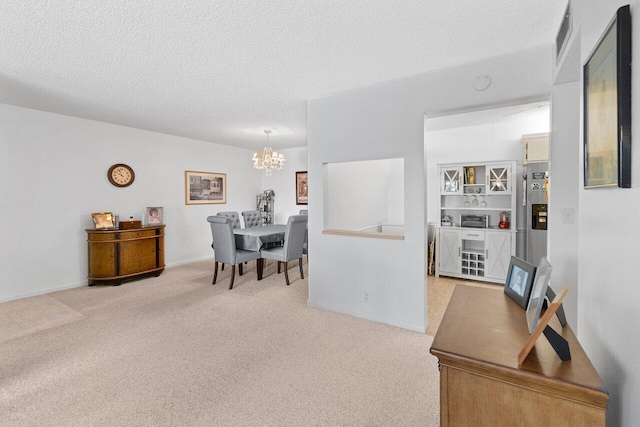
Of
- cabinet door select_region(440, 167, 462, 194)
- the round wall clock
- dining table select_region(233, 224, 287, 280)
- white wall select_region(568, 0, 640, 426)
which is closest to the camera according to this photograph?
white wall select_region(568, 0, 640, 426)

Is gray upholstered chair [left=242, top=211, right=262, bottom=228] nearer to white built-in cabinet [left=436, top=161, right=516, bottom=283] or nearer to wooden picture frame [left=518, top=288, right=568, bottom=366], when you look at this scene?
white built-in cabinet [left=436, top=161, right=516, bottom=283]

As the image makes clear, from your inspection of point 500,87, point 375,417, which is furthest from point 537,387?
point 500,87

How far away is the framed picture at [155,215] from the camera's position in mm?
5098

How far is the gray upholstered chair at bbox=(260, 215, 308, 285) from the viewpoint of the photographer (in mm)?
4344

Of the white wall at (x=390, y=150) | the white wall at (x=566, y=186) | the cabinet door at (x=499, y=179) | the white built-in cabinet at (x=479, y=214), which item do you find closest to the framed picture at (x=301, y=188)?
the white built-in cabinet at (x=479, y=214)

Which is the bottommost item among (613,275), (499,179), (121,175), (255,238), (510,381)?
(510,381)

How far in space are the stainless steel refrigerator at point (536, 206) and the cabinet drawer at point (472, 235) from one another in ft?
1.91

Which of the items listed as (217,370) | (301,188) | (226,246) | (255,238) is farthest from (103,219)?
(301,188)

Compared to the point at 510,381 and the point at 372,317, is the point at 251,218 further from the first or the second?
the point at 510,381

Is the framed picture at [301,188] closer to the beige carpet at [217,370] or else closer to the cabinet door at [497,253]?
the beige carpet at [217,370]

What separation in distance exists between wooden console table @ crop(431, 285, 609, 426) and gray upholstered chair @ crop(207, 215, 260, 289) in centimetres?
353

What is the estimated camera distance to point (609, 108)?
0.99 meters

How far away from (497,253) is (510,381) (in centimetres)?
387

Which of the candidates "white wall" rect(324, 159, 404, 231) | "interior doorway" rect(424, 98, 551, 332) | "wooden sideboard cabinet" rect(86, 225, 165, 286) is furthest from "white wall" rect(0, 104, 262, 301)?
"interior doorway" rect(424, 98, 551, 332)
